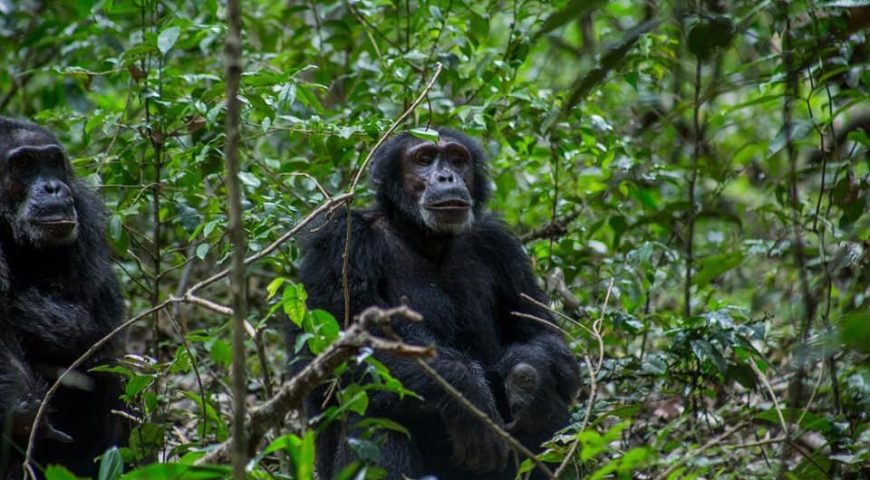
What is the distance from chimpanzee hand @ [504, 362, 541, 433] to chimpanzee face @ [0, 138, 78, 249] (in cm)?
261

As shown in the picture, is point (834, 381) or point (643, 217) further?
point (643, 217)

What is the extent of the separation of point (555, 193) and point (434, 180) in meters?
1.57

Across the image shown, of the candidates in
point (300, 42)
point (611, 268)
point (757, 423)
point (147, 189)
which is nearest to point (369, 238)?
point (147, 189)

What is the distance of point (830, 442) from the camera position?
18.2 feet

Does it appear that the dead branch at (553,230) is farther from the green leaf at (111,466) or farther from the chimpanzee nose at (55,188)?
the green leaf at (111,466)

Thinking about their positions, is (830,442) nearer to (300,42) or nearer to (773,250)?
(773,250)

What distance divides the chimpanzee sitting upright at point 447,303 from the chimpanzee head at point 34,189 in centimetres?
136

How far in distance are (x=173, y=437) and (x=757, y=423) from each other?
368 centimetres

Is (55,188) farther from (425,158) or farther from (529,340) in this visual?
(529,340)

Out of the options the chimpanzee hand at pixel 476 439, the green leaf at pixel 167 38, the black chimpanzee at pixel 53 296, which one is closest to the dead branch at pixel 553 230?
the chimpanzee hand at pixel 476 439

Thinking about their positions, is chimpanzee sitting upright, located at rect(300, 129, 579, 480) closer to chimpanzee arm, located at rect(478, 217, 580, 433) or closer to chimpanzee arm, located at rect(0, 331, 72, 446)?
chimpanzee arm, located at rect(478, 217, 580, 433)

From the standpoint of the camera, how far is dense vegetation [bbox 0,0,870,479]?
236 inches

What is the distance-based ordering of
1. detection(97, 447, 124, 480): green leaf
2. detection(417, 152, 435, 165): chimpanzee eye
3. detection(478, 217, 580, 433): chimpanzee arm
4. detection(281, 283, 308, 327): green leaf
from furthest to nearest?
detection(417, 152, 435, 165): chimpanzee eye < detection(478, 217, 580, 433): chimpanzee arm < detection(281, 283, 308, 327): green leaf < detection(97, 447, 124, 480): green leaf

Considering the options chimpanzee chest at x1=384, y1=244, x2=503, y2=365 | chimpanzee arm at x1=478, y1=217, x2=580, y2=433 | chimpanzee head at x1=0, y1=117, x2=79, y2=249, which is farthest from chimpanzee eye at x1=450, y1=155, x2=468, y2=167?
chimpanzee head at x1=0, y1=117, x2=79, y2=249
